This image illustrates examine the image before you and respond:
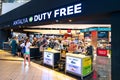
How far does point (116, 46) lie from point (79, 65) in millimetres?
2878

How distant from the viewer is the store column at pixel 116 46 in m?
5.54

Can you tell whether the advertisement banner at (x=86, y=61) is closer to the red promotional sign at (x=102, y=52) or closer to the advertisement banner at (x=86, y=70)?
the advertisement banner at (x=86, y=70)

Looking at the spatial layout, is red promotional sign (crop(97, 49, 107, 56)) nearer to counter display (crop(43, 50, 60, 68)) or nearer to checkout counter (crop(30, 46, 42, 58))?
counter display (crop(43, 50, 60, 68))

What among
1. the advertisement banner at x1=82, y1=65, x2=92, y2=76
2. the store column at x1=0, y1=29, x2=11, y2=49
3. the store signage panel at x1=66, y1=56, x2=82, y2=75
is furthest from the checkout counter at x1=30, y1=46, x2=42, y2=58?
the store column at x1=0, y1=29, x2=11, y2=49

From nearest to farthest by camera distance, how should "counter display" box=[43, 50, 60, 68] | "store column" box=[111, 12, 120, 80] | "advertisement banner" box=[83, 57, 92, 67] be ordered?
1. "store column" box=[111, 12, 120, 80]
2. "advertisement banner" box=[83, 57, 92, 67]
3. "counter display" box=[43, 50, 60, 68]

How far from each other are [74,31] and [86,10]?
11.0 metres

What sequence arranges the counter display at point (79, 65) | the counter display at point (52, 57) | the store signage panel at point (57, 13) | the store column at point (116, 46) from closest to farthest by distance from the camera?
the store column at point (116, 46)
the store signage panel at point (57, 13)
the counter display at point (79, 65)
the counter display at point (52, 57)

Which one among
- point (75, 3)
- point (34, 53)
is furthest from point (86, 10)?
point (34, 53)

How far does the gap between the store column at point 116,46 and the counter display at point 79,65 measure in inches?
96.6

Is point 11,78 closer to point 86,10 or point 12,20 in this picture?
point 86,10

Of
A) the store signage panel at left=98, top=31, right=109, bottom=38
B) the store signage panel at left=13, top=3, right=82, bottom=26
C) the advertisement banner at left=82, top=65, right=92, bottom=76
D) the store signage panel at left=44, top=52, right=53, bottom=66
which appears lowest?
the advertisement banner at left=82, top=65, right=92, bottom=76

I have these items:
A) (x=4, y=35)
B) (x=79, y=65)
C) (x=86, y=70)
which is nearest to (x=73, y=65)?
(x=79, y=65)

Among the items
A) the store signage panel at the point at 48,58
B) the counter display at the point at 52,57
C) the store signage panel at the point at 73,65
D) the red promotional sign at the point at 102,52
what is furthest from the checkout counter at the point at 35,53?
the red promotional sign at the point at 102,52

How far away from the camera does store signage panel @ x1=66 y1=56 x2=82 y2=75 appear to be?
8.30m
